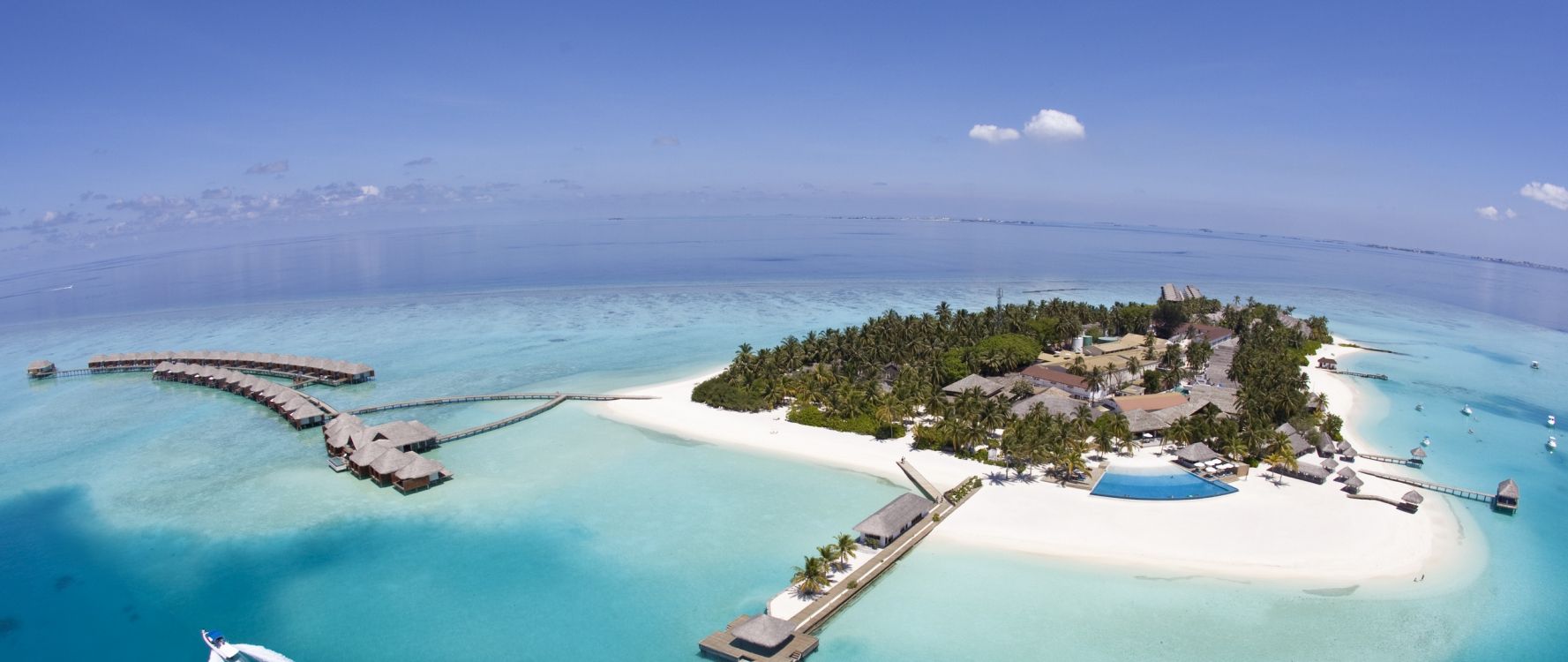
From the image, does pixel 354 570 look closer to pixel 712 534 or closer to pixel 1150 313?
pixel 712 534

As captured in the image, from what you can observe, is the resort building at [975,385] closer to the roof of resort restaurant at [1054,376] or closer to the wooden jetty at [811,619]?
the roof of resort restaurant at [1054,376]

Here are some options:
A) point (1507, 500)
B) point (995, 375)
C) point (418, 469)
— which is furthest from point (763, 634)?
point (1507, 500)

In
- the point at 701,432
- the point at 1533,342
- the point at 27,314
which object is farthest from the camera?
the point at 27,314

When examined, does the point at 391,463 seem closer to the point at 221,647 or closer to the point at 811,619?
the point at 221,647

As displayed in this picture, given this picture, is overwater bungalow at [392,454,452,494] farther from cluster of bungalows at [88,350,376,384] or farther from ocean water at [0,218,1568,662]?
cluster of bungalows at [88,350,376,384]

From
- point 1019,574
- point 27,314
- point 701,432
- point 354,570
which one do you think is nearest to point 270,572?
point 354,570
